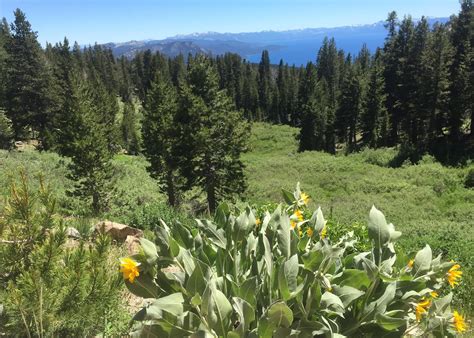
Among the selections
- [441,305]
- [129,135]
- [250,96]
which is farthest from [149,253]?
[250,96]

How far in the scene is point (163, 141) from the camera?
958 inches

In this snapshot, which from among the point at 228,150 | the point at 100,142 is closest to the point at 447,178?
the point at 228,150

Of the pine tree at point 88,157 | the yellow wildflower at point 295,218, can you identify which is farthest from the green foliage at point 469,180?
the yellow wildflower at point 295,218

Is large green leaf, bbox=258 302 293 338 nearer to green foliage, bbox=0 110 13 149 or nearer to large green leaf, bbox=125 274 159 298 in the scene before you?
large green leaf, bbox=125 274 159 298

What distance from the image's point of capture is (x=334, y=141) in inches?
2279

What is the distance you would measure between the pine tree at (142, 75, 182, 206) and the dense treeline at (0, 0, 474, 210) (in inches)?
3.0

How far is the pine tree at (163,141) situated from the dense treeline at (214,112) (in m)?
0.08

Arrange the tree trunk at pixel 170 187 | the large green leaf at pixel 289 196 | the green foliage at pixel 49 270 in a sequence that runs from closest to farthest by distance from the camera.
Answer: the green foliage at pixel 49 270 → the large green leaf at pixel 289 196 → the tree trunk at pixel 170 187

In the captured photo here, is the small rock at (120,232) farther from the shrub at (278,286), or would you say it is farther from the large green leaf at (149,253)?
the large green leaf at (149,253)

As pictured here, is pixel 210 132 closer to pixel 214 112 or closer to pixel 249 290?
pixel 214 112

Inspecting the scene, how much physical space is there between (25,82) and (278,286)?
46.7m

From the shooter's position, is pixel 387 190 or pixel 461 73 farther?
pixel 461 73

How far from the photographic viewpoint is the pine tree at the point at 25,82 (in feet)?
137

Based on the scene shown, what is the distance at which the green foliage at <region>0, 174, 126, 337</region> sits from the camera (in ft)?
9.06
